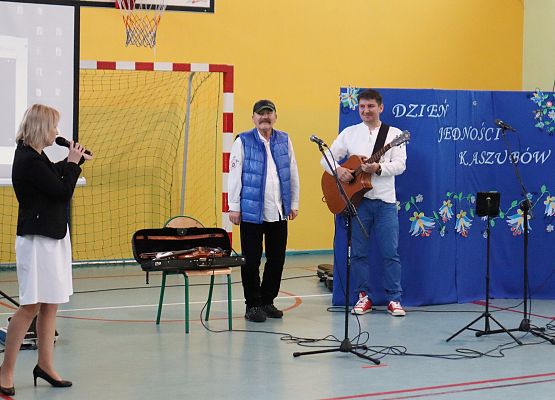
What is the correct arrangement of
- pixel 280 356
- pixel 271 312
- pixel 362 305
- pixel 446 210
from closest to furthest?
pixel 280 356 → pixel 271 312 → pixel 362 305 → pixel 446 210

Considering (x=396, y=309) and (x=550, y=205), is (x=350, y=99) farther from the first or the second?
(x=550, y=205)

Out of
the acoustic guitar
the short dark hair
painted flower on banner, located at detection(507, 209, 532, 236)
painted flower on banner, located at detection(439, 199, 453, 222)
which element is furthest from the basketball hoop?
painted flower on banner, located at detection(507, 209, 532, 236)

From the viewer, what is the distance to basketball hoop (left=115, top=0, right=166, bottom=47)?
381 inches

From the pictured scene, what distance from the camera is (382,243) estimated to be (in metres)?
7.16

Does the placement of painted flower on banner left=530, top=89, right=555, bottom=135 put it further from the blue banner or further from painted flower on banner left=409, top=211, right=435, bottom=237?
painted flower on banner left=409, top=211, right=435, bottom=237

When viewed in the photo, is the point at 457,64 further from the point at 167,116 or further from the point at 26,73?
the point at 26,73

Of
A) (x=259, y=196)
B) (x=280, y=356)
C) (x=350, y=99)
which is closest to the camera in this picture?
(x=280, y=356)

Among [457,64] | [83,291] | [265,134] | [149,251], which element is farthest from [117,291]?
[457,64]

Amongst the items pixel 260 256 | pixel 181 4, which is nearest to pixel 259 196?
pixel 260 256

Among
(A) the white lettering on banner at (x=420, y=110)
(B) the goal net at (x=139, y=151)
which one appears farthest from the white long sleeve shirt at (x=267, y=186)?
(B) the goal net at (x=139, y=151)

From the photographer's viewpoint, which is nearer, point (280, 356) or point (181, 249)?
point (280, 356)

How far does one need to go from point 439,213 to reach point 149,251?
2383mm

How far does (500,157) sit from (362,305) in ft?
5.64

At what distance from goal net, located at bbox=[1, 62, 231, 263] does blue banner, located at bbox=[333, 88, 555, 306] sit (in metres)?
3.11
